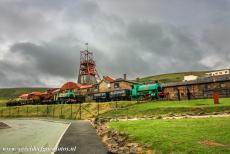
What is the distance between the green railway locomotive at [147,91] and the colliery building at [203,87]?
97.5 inches

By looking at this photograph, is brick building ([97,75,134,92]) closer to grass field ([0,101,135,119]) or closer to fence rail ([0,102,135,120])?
grass field ([0,101,135,119])

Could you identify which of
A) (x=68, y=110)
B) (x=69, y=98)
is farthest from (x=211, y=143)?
(x=69, y=98)

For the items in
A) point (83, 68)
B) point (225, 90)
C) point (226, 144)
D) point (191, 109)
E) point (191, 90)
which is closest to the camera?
point (226, 144)

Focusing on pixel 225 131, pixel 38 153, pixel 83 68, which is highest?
pixel 83 68

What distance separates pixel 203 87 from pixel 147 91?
13738mm

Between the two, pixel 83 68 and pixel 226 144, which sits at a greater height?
pixel 83 68

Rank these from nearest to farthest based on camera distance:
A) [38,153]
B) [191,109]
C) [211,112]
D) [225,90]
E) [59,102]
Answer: [38,153] < [211,112] < [191,109] < [225,90] < [59,102]

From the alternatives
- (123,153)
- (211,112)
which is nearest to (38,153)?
(123,153)

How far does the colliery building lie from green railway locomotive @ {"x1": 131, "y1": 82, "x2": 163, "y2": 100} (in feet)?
8.13

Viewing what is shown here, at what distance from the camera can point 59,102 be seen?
9894cm

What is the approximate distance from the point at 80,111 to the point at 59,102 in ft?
97.5

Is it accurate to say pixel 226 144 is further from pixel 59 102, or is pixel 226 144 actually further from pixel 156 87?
pixel 59 102

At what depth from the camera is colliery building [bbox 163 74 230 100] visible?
69.6 meters

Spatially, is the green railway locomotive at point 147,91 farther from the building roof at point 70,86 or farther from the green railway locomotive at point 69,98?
the building roof at point 70,86
